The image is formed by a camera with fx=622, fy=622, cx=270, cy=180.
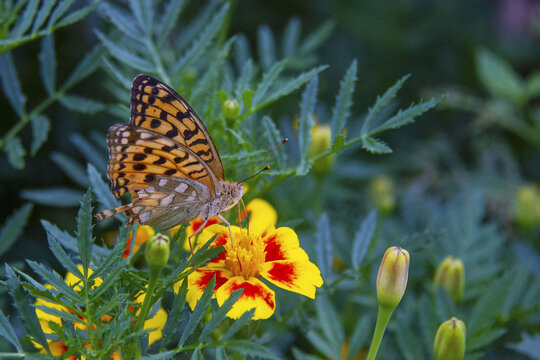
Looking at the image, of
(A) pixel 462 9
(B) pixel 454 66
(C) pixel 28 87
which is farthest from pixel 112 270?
(A) pixel 462 9

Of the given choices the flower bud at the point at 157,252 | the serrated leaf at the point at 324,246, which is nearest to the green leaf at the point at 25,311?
the flower bud at the point at 157,252

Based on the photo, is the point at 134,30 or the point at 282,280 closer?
the point at 282,280

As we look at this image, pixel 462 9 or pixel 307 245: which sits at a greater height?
pixel 462 9

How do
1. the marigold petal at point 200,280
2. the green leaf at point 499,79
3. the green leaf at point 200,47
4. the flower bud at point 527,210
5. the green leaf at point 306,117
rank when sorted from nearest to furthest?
the marigold petal at point 200,280 → the green leaf at point 306,117 → the green leaf at point 200,47 → the flower bud at point 527,210 → the green leaf at point 499,79

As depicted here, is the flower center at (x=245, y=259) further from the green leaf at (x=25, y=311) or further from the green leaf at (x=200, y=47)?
the green leaf at (x=200, y=47)

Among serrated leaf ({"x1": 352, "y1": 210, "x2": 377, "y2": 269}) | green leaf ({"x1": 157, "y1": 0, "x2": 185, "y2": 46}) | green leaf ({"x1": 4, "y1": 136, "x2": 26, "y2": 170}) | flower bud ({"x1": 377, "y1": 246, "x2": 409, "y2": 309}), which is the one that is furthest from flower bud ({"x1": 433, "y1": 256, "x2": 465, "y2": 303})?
green leaf ({"x1": 4, "y1": 136, "x2": 26, "y2": 170})

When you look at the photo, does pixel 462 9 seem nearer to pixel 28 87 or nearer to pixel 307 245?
pixel 307 245

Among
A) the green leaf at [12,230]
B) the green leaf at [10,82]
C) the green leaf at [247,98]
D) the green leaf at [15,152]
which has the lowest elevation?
the green leaf at [12,230]
